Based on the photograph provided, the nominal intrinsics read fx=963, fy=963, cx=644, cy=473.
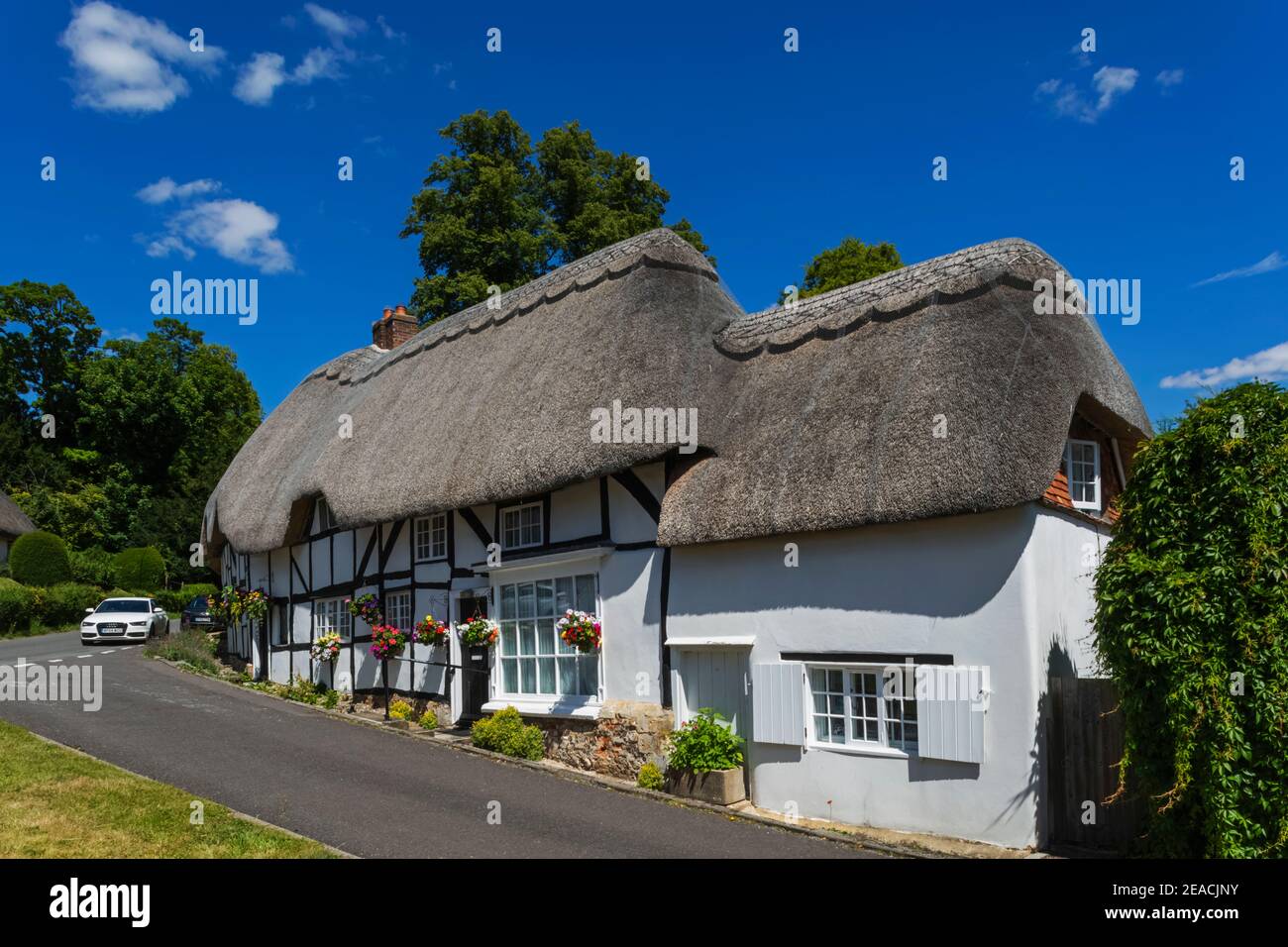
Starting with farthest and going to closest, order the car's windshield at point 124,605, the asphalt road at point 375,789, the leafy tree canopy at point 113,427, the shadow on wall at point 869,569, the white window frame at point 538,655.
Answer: the leafy tree canopy at point 113,427
the car's windshield at point 124,605
the white window frame at point 538,655
the shadow on wall at point 869,569
the asphalt road at point 375,789

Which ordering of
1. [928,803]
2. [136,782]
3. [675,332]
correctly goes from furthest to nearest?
[675,332] → [136,782] → [928,803]

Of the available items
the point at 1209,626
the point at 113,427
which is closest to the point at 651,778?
the point at 1209,626

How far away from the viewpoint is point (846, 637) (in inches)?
414

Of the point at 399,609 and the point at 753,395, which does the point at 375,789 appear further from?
the point at 753,395

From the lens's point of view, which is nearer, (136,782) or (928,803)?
(928,803)

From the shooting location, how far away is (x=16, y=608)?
96.2 feet

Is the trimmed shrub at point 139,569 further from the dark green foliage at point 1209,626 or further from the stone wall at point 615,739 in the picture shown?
the dark green foliage at point 1209,626

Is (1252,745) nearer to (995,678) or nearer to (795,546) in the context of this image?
(995,678)

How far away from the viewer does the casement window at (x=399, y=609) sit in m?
16.9

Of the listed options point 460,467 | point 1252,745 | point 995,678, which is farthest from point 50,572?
point 1252,745

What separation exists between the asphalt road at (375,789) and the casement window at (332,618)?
2.18 m

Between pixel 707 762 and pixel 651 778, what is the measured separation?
1.07 m

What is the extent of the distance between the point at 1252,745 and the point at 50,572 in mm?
38509

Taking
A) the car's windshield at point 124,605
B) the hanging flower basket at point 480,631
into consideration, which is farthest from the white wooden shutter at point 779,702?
the car's windshield at point 124,605
